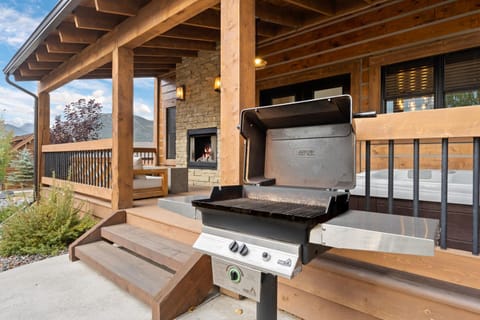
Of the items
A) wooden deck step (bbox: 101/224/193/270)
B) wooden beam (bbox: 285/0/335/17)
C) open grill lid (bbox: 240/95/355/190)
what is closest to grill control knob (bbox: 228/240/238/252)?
open grill lid (bbox: 240/95/355/190)

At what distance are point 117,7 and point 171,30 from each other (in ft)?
5.10

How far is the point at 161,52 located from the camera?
228 inches

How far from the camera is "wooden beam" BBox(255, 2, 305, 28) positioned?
3870 mm

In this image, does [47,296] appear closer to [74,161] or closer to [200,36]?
[74,161]

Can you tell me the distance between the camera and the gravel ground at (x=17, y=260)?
3.27 metres

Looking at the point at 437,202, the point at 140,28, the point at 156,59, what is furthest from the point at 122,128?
the point at 437,202

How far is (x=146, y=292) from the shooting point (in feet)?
7.31

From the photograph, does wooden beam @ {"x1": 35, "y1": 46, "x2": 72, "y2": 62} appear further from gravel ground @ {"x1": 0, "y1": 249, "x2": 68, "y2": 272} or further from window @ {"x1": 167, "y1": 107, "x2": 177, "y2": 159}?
gravel ground @ {"x1": 0, "y1": 249, "x2": 68, "y2": 272}

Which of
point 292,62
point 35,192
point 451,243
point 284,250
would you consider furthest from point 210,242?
point 35,192

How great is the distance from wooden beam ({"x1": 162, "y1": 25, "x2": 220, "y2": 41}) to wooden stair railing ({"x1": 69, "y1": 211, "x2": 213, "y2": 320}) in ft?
9.88

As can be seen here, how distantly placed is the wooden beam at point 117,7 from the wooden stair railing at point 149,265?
7.93 ft

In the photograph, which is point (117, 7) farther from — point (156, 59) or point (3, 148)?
point (3, 148)

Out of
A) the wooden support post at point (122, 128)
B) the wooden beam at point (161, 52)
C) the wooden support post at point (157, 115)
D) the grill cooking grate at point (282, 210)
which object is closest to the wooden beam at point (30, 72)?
the wooden beam at point (161, 52)

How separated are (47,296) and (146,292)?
96 centimetres
